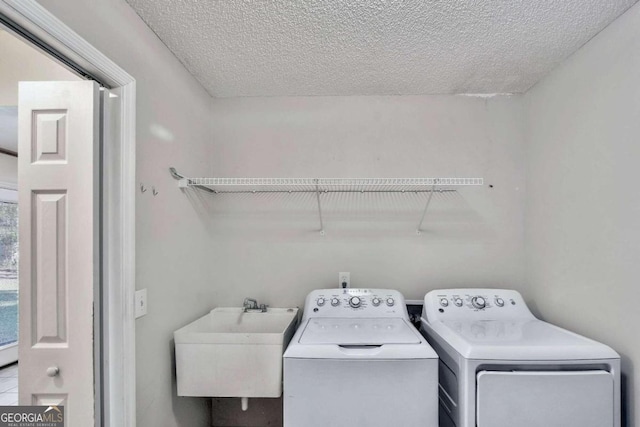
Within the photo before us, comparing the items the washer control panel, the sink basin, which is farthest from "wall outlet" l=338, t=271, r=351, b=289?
the sink basin

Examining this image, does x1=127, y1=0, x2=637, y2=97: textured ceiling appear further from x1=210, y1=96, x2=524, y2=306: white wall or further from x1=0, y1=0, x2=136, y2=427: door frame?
x1=0, y1=0, x2=136, y2=427: door frame

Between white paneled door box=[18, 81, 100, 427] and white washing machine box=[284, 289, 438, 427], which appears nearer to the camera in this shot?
white paneled door box=[18, 81, 100, 427]

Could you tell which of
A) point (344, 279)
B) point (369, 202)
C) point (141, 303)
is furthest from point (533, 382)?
point (141, 303)

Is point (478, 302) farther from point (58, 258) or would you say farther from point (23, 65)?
point (23, 65)

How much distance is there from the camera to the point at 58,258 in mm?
1231

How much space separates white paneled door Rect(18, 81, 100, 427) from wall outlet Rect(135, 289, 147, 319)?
0.58 feet

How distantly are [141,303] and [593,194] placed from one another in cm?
220

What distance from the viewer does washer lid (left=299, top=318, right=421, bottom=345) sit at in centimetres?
152

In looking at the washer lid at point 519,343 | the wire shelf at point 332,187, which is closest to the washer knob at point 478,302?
the washer lid at point 519,343

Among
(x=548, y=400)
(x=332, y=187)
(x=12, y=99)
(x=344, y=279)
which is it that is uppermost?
(x=12, y=99)

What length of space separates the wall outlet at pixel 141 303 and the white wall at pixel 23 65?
3.09 ft

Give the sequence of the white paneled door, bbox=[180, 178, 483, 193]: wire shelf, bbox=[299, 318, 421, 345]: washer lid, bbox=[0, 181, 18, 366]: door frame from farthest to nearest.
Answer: bbox=[0, 181, 18, 366]: door frame
bbox=[180, 178, 483, 193]: wire shelf
bbox=[299, 318, 421, 345]: washer lid
the white paneled door

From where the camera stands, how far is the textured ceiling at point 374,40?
4.56 feet

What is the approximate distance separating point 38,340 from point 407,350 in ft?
4.85
